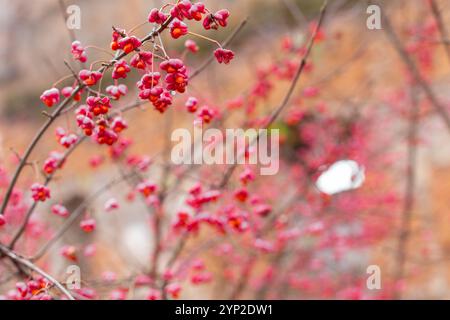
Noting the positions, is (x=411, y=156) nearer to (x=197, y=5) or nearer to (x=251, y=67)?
(x=251, y=67)

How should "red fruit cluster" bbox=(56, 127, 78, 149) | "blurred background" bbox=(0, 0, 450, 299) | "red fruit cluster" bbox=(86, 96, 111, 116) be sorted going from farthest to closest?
"blurred background" bbox=(0, 0, 450, 299)
"red fruit cluster" bbox=(56, 127, 78, 149)
"red fruit cluster" bbox=(86, 96, 111, 116)

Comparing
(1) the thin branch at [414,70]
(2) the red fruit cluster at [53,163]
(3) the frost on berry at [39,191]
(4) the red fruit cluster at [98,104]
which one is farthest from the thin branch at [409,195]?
(4) the red fruit cluster at [98,104]

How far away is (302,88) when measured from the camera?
3654mm

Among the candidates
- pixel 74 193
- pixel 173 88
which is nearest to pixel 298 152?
pixel 74 193

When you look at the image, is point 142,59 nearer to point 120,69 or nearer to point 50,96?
point 120,69

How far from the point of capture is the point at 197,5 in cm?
124

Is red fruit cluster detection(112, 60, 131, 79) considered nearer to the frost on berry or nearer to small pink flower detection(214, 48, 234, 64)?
small pink flower detection(214, 48, 234, 64)

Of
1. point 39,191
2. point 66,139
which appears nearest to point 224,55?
point 66,139

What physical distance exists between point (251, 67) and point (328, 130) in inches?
33.2

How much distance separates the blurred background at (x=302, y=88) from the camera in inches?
152

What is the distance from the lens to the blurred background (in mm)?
3861

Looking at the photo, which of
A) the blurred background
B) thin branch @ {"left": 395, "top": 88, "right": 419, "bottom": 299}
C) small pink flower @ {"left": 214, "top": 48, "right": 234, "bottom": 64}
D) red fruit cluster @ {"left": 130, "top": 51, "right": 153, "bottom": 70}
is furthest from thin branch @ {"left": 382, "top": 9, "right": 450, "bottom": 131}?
red fruit cluster @ {"left": 130, "top": 51, "right": 153, "bottom": 70}

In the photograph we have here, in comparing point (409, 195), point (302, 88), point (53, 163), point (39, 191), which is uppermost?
point (302, 88)
